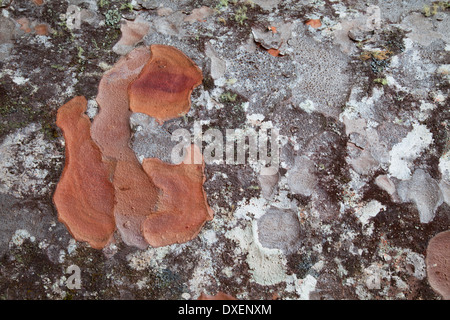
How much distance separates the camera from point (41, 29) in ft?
5.04

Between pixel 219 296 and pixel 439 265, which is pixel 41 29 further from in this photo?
pixel 439 265

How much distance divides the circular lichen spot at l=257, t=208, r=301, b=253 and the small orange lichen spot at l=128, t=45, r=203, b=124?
543 mm

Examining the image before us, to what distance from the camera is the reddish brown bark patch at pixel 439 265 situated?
1.26 meters

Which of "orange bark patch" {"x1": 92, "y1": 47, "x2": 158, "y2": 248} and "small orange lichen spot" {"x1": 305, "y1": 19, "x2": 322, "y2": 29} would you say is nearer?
"orange bark patch" {"x1": 92, "y1": 47, "x2": 158, "y2": 248}

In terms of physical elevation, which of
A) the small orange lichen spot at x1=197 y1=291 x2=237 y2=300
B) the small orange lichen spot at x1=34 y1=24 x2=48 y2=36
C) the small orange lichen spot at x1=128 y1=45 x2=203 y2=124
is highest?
the small orange lichen spot at x1=34 y1=24 x2=48 y2=36

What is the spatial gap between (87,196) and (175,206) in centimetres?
33

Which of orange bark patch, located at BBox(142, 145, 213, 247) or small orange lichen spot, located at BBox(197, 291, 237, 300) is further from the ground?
orange bark patch, located at BBox(142, 145, 213, 247)

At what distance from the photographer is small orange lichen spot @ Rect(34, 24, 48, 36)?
1.53 metres

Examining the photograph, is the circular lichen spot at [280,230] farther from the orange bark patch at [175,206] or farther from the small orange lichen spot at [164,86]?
the small orange lichen spot at [164,86]

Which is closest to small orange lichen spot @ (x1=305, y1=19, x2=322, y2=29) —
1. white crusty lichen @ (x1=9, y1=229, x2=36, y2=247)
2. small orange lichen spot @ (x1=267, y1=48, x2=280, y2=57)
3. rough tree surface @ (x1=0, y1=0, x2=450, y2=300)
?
rough tree surface @ (x1=0, y1=0, x2=450, y2=300)

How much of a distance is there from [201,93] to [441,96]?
1008mm

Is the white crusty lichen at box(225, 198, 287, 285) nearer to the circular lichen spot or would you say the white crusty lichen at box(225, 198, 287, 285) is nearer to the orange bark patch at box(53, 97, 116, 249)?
the circular lichen spot

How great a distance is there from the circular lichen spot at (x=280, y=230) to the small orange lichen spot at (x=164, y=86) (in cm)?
54

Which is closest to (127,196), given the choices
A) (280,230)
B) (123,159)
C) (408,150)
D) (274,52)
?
(123,159)
